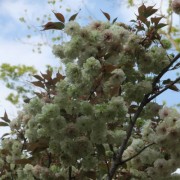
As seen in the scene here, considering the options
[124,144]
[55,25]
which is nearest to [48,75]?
[55,25]

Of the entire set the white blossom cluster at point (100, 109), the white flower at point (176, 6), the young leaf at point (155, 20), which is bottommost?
the white blossom cluster at point (100, 109)

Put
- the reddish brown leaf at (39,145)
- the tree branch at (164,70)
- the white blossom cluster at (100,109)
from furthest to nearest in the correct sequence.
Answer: the tree branch at (164,70) < the reddish brown leaf at (39,145) < the white blossom cluster at (100,109)

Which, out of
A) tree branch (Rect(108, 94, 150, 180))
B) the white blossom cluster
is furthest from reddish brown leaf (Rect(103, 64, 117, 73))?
tree branch (Rect(108, 94, 150, 180))

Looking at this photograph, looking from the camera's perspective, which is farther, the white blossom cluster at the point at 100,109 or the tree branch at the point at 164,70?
the tree branch at the point at 164,70

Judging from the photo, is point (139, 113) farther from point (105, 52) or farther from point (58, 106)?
point (58, 106)

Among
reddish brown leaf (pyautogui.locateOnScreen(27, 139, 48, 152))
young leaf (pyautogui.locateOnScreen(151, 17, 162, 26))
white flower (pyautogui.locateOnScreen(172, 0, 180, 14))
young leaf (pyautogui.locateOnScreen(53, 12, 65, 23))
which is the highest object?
white flower (pyautogui.locateOnScreen(172, 0, 180, 14))

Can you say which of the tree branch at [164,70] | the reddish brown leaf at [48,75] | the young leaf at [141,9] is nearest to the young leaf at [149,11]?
the young leaf at [141,9]

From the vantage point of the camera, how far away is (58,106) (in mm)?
1948

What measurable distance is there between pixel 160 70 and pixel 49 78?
697 millimetres

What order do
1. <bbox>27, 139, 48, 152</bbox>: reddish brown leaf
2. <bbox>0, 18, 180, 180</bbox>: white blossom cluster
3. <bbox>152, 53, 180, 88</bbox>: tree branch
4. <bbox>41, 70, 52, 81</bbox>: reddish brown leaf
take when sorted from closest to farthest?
<bbox>0, 18, 180, 180</bbox>: white blossom cluster → <bbox>27, 139, 48, 152</bbox>: reddish brown leaf → <bbox>152, 53, 180, 88</bbox>: tree branch → <bbox>41, 70, 52, 81</bbox>: reddish brown leaf

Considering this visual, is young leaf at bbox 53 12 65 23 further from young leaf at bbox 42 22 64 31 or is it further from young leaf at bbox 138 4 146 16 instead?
young leaf at bbox 138 4 146 16

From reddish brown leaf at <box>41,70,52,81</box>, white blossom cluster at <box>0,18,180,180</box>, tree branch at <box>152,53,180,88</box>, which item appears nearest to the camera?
white blossom cluster at <box>0,18,180,180</box>

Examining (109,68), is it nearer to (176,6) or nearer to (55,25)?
(55,25)

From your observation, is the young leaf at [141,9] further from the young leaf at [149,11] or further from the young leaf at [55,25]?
the young leaf at [55,25]
